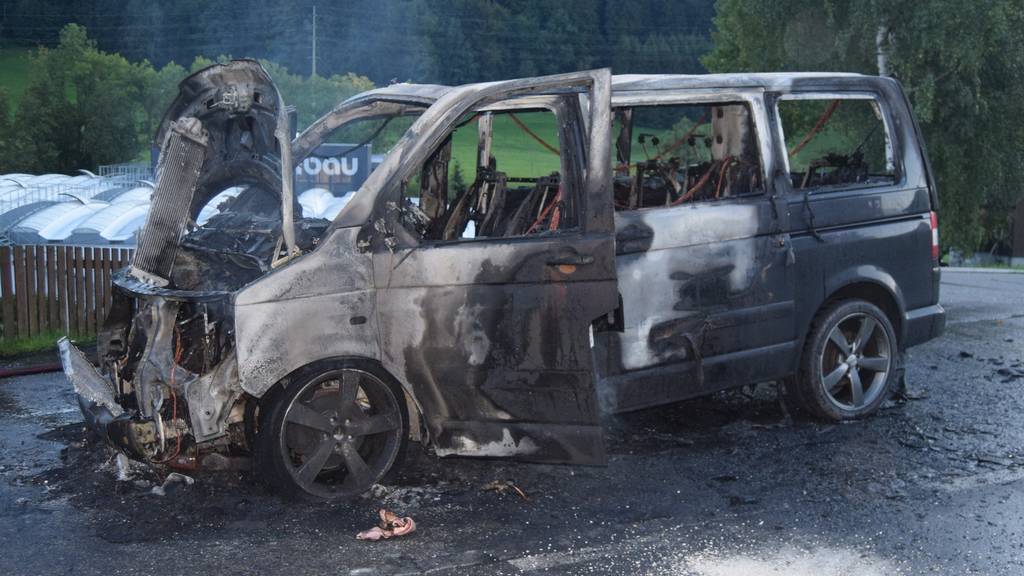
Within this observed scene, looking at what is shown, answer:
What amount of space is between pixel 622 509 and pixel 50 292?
25.8 feet

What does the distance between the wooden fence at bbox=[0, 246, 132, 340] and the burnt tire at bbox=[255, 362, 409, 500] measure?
642cm

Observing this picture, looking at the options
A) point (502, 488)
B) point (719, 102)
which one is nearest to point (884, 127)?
point (719, 102)

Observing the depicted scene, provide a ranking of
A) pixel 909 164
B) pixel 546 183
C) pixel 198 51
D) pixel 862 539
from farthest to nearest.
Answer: pixel 198 51 → pixel 909 164 → pixel 546 183 → pixel 862 539

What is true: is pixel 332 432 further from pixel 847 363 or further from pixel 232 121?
pixel 847 363

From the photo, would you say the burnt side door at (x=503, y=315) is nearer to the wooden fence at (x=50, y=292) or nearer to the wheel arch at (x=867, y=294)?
the wheel arch at (x=867, y=294)

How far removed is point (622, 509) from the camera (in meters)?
5.27

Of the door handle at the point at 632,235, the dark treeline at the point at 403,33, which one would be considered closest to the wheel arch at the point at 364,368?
the door handle at the point at 632,235

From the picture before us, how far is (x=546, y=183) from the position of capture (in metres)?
6.22

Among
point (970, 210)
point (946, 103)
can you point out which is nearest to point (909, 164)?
point (946, 103)

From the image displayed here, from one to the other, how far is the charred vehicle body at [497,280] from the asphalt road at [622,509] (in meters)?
0.29

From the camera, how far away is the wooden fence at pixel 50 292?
1089 cm

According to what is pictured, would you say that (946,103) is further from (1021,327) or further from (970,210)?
(1021,327)

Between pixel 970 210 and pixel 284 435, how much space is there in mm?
28728

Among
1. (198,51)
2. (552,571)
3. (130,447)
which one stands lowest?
(552,571)
